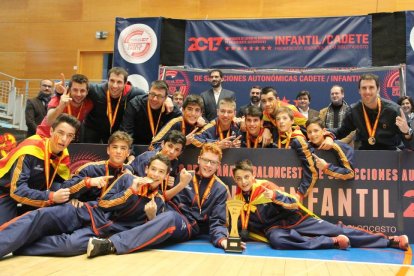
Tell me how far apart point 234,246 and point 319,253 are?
33.7 inches

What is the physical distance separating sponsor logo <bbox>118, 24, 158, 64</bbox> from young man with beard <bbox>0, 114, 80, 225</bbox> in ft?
15.4

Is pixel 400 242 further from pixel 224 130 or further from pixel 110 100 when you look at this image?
pixel 110 100

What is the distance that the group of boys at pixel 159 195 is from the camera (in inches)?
132

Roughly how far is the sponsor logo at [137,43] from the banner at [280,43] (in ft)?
2.73

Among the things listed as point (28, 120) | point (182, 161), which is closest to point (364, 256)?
point (182, 161)

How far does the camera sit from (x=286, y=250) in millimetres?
3715

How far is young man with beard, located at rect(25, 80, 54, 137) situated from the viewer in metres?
6.47

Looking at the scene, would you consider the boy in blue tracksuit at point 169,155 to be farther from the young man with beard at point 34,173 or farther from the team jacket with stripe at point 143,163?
the young man with beard at point 34,173

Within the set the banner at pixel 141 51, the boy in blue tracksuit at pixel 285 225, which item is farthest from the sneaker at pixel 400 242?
the banner at pixel 141 51

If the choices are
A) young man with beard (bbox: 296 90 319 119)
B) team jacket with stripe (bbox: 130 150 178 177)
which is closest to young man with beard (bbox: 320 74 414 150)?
young man with beard (bbox: 296 90 319 119)

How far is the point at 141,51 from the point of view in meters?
8.06

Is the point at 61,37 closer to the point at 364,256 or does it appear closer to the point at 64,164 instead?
the point at 64,164

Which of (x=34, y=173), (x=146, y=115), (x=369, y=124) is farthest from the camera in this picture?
(x=146, y=115)

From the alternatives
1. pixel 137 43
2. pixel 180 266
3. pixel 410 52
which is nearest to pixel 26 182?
pixel 180 266
